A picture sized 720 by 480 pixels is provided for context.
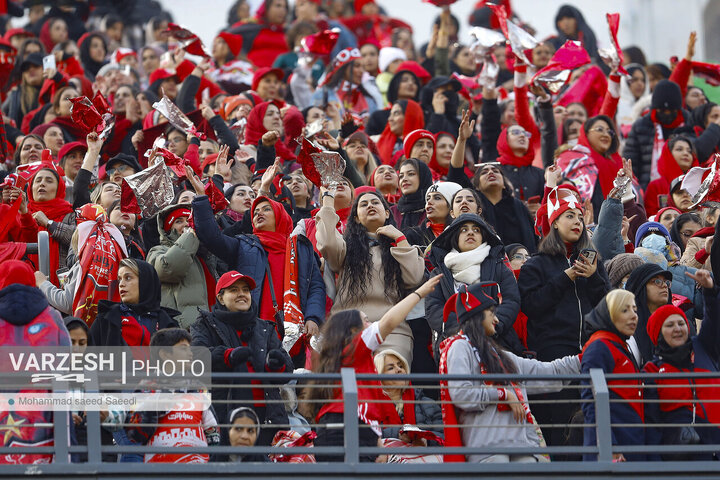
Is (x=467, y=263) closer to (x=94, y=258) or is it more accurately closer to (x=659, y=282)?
(x=659, y=282)

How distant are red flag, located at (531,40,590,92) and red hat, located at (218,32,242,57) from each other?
20.5 feet

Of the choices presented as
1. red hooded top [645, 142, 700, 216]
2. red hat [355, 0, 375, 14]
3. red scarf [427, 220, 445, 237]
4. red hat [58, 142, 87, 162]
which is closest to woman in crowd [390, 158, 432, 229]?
red scarf [427, 220, 445, 237]

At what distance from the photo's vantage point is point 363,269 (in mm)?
12828

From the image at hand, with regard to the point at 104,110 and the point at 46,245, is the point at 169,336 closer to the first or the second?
the point at 46,245

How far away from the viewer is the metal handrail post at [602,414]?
1100cm

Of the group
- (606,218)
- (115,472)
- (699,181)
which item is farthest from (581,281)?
(115,472)

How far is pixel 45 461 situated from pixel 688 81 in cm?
1103

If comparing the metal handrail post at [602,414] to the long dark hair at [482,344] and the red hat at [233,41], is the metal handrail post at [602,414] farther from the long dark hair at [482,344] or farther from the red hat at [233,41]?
the red hat at [233,41]

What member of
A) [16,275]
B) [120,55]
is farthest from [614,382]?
[120,55]

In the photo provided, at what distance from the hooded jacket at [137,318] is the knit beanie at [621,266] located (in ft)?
11.3

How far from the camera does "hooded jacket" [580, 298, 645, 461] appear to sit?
11320 mm

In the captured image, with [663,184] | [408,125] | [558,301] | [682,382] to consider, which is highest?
[408,125]

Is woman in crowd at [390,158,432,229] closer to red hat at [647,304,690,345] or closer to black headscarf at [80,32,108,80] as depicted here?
red hat at [647,304,690,345]

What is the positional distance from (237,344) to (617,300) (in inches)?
109
